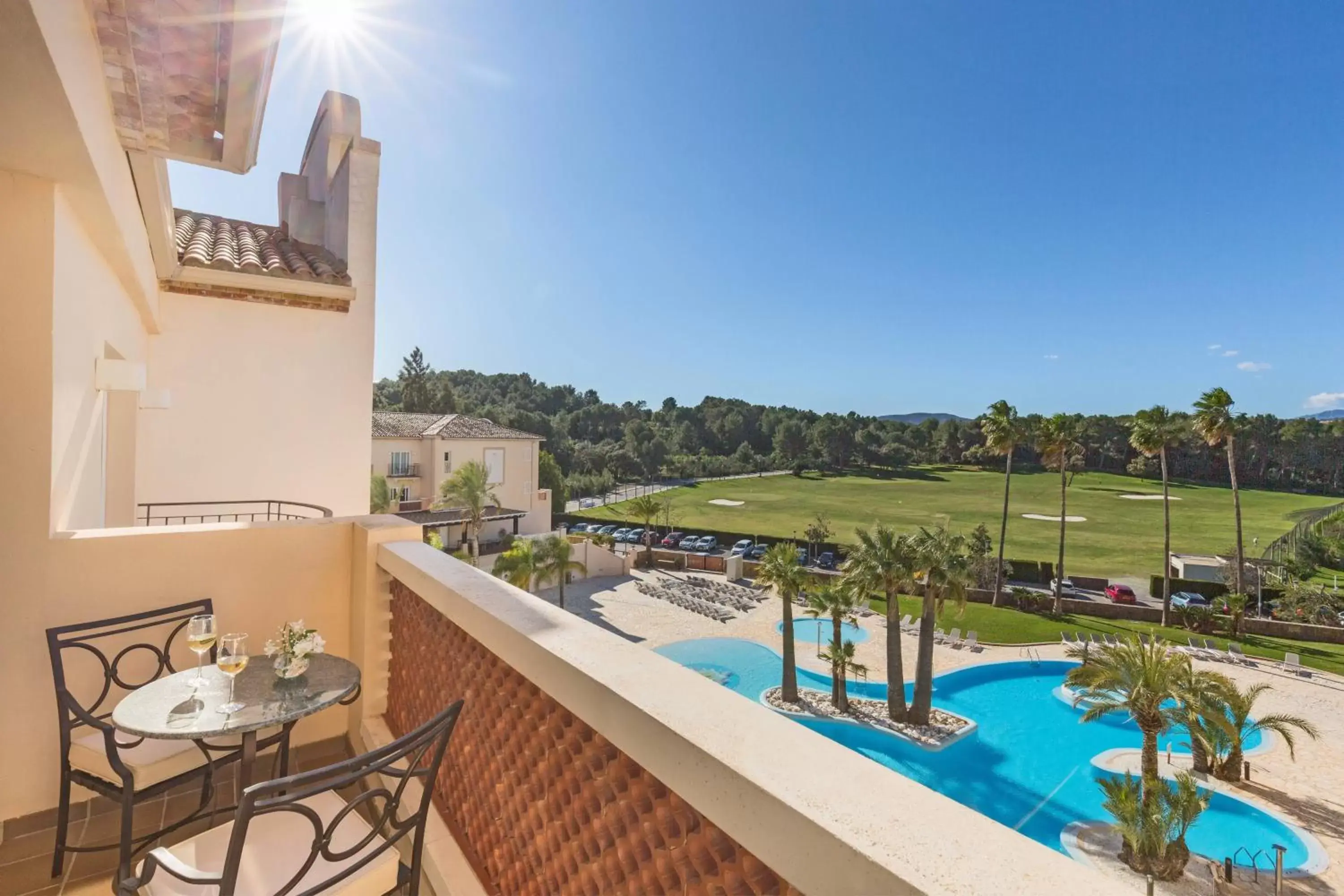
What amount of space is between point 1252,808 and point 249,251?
18902 mm

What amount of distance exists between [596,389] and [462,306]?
39.3 m

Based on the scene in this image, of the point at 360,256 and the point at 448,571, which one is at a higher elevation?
the point at 360,256

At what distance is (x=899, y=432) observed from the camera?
7169 centimetres

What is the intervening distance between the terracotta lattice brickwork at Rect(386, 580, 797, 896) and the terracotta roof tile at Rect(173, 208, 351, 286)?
4.86m

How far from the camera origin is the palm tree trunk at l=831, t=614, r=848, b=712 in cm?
1551

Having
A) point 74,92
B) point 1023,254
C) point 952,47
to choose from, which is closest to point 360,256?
point 74,92

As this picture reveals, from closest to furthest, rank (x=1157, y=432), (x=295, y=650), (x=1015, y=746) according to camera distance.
A: (x=295, y=650)
(x=1015, y=746)
(x=1157, y=432)

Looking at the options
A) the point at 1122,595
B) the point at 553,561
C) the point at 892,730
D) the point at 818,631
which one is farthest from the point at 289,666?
the point at 1122,595

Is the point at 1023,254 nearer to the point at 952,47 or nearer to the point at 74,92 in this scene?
the point at 952,47

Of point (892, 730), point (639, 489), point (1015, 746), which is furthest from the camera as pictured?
point (639, 489)

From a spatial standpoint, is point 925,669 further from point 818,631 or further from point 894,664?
point 818,631

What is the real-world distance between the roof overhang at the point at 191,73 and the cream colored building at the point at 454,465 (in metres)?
22.5

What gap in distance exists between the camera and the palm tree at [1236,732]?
12.3 m

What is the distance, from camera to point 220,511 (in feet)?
20.1
